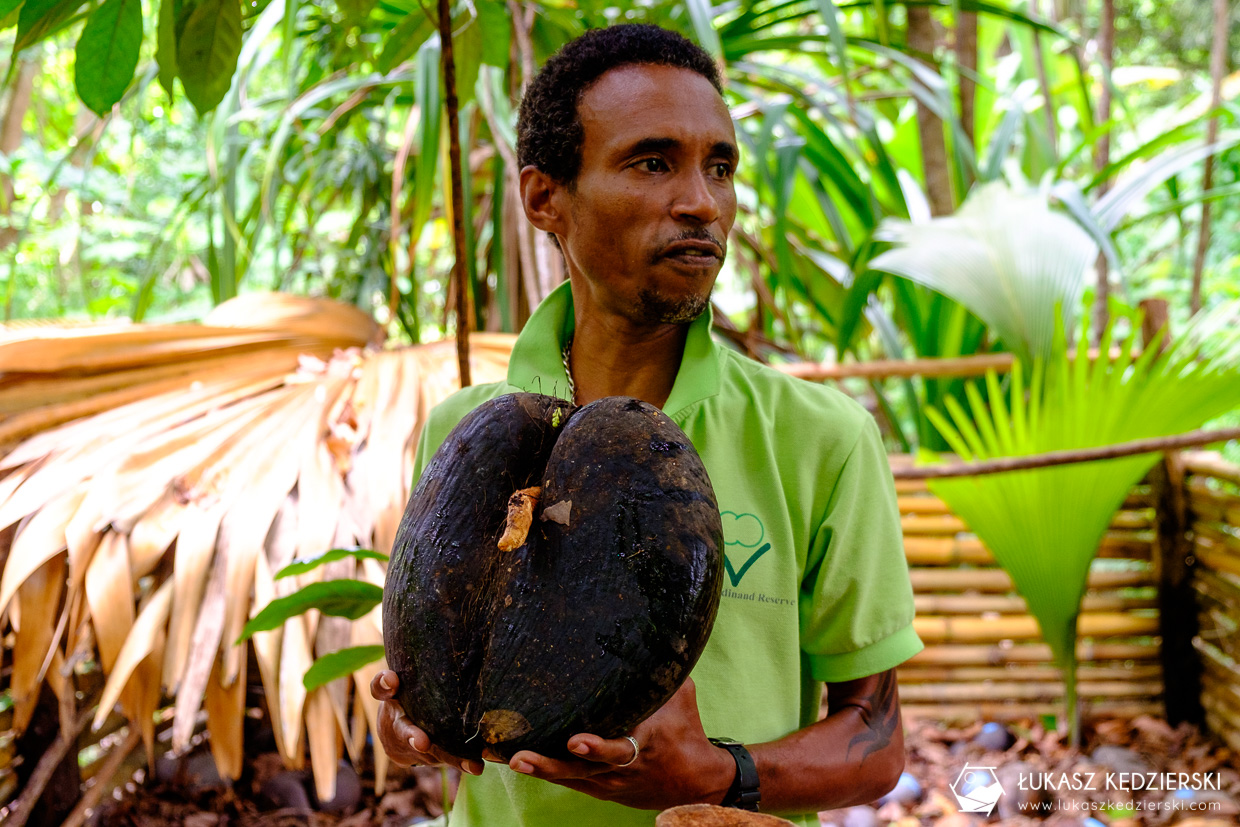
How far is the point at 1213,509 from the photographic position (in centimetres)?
213

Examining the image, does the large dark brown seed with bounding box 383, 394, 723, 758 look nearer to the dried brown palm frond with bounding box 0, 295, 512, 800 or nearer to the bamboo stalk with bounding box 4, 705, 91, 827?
the dried brown palm frond with bounding box 0, 295, 512, 800

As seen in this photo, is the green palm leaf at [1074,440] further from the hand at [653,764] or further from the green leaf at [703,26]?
the hand at [653,764]

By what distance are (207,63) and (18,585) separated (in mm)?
1004

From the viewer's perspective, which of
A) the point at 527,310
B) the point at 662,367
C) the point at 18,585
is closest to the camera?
the point at 662,367

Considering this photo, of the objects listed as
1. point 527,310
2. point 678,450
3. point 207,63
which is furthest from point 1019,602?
point 207,63

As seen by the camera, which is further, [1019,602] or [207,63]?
[1019,602]

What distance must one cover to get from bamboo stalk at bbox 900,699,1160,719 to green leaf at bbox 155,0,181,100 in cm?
206

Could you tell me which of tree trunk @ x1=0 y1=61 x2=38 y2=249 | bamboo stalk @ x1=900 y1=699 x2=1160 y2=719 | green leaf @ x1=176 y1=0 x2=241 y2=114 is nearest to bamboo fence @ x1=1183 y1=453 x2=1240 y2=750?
bamboo stalk @ x1=900 y1=699 x2=1160 y2=719

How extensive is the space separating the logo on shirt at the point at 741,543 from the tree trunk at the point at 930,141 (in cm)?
237

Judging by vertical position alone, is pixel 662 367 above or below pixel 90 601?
above

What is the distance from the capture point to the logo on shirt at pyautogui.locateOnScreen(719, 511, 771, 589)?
95 cm

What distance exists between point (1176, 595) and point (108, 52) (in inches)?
96.2

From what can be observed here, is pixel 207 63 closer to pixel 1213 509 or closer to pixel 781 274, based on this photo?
pixel 781 274

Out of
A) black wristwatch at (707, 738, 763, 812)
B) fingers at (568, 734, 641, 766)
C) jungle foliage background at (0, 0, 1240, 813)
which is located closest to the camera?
fingers at (568, 734, 641, 766)
